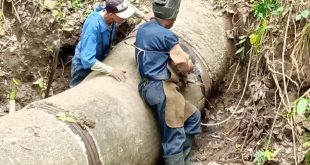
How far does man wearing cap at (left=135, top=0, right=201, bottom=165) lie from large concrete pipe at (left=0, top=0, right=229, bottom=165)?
10cm

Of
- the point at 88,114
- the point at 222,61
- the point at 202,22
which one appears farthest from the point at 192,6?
the point at 88,114

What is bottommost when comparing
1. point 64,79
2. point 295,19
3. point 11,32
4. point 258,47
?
point 64,79

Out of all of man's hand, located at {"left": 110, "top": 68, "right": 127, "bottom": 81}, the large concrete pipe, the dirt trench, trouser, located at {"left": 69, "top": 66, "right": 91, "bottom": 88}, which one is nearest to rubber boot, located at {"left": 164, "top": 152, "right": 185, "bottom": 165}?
the large concrete pipe

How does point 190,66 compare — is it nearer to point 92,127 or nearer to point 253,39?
point 253,39

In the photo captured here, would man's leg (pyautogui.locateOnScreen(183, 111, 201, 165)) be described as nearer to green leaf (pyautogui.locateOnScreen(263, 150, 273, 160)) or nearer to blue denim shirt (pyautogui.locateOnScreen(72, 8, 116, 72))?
green leaf (pyautogui.locateOnScreen(263, 150, 273, 160))

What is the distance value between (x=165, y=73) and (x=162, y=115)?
0.37 m

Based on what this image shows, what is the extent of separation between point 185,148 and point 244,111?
2.61ft

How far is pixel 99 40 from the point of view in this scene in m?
5.54

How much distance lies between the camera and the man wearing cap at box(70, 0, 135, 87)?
5.18m

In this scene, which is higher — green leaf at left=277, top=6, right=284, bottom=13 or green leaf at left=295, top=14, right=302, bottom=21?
green leaf at left=295, top=14, right=302, bottom=21

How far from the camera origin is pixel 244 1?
6.17m

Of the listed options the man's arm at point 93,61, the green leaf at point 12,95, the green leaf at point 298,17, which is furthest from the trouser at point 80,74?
the green leaf at point 298,17

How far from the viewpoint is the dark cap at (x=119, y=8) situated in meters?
5.27

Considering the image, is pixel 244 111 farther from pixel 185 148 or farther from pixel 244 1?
pixel 244 1
